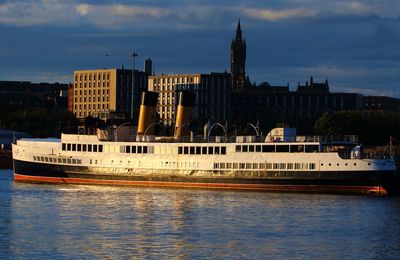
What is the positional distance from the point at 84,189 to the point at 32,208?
71.3ft

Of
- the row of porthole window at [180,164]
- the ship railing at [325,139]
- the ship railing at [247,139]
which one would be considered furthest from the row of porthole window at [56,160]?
the ship railing at [325,139]

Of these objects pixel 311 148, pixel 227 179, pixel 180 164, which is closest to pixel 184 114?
pixel 180 164

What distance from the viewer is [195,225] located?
72.9 metres

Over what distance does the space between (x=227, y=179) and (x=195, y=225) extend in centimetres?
2992

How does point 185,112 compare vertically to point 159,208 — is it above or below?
above

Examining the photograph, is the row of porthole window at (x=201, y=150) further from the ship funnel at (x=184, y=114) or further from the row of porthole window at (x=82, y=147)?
the row of porthole window at (x=82, y=147)

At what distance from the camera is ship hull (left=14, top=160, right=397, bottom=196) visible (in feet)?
314

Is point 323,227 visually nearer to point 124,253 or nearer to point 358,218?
point 358,218

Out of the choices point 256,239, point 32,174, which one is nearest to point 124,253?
point 256,239

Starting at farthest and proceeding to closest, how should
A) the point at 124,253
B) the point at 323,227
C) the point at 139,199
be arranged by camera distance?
the point at 139,199 → the point at 323,227 → the point at 124,253

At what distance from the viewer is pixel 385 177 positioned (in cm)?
9525

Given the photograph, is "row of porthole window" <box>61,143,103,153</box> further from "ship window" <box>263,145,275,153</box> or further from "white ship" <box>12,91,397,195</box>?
"ship window" <box>263,145,275,153</box>

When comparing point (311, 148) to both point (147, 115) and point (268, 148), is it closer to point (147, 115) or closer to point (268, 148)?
point (268, 148)

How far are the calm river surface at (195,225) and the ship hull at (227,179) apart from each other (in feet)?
6.90
